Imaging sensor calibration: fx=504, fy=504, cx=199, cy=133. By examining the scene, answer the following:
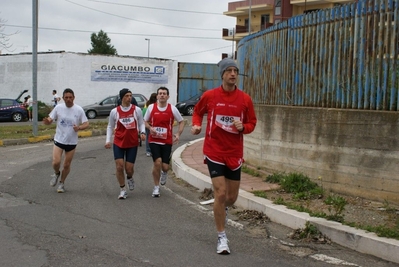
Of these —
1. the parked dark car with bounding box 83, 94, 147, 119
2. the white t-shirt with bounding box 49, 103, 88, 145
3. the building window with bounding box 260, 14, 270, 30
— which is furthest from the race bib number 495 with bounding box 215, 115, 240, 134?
the building window with bounding box 260, 14, 270, 30

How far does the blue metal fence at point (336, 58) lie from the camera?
752cm

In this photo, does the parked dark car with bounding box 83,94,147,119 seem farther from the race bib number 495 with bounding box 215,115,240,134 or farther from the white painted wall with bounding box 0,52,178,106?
the race bib number 495 with bounding box 215,115,240,134

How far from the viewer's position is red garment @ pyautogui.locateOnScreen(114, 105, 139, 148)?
8531mm

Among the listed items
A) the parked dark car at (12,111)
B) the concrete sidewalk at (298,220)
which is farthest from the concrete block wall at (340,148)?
the parked dark car at (12,111)

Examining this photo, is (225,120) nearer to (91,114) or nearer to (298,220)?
(298,220)

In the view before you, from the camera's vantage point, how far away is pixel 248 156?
10766 mm

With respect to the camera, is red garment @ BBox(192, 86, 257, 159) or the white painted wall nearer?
red garment @ BBox(192, 86, 257, 159)

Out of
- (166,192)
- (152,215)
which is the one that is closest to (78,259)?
(152,215)

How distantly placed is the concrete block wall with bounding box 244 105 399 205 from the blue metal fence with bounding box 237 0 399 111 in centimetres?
31

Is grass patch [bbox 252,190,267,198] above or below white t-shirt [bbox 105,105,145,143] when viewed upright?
below

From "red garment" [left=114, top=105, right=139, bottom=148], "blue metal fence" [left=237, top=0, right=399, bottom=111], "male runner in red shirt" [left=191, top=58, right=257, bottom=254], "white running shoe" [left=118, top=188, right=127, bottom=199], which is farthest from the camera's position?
"red garment" [left=114, top=105, right=139, bottom=148]

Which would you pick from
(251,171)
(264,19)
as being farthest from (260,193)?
(264,19)

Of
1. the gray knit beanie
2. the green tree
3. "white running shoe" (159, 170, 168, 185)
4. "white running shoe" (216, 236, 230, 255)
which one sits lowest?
"white running shoe" (216, 236, 230, 255)

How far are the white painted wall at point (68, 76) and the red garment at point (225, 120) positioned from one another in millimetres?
30428
